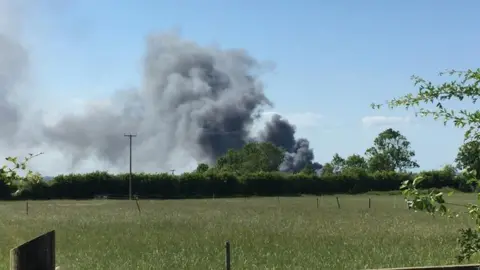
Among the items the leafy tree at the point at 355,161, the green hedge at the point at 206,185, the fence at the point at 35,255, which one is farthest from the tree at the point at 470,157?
the leafy tree at the point at 355,161

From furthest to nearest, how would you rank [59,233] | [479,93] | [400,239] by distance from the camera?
1. [59,233]
2. [400,239]
3. [479,93]

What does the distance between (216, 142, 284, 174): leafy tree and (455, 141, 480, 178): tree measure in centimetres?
13766

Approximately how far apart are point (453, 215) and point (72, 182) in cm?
7990

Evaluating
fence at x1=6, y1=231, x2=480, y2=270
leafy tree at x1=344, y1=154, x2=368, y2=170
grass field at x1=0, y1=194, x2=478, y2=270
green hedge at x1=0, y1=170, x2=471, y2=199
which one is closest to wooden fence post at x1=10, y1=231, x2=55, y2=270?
fence at x1=6, y1=231, x2=480, y2=270

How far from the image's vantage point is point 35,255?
10.3 feet

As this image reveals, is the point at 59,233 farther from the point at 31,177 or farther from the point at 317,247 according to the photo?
the point at 31,177

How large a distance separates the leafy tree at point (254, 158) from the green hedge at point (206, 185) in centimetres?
5313

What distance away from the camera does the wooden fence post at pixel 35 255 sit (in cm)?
291

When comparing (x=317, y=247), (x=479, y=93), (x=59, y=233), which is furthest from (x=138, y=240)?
(x=479, y=93)

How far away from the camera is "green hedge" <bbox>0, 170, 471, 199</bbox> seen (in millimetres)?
80188

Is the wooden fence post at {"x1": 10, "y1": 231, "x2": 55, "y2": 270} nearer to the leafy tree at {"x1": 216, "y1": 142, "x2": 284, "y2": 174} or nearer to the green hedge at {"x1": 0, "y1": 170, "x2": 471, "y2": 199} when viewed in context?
the green hedge at {"x1": 0, "y1": 170, "x2": 471, "y2": 199}

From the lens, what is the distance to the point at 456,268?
4.25m

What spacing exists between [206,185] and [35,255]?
80818 millimetres

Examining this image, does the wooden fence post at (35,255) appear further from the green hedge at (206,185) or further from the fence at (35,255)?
the green hedge at (206,185)
